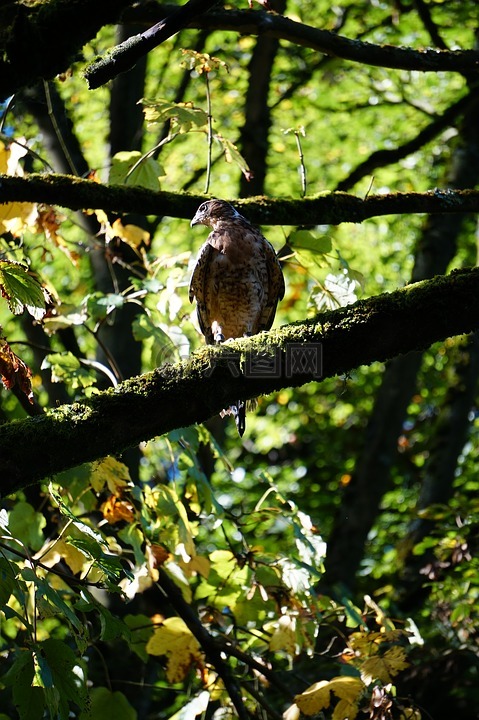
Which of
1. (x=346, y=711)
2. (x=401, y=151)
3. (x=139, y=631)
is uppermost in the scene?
(x=401, y=151)

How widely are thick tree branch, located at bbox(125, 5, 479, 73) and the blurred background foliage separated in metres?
0.20

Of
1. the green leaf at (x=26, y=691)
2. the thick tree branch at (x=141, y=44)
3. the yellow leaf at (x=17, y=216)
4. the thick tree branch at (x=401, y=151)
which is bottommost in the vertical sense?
the green leaf at (x=26, y=691)

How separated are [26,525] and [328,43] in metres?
2.76

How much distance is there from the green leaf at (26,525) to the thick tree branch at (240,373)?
1.36 metres

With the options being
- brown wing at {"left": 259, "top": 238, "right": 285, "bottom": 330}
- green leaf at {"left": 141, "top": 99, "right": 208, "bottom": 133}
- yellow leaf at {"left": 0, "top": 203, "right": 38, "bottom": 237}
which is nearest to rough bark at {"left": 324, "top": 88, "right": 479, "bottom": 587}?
brown wing at {"left": 259, "top": 238, "right": 285, "bottom": 330}

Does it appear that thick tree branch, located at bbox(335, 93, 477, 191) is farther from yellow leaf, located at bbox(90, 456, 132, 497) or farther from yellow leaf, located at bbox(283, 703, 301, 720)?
yellow leaf, located at bbox(283, 703, 301, 720)

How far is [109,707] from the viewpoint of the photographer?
390 cm

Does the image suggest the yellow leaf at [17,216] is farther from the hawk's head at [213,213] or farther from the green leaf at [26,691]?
the green leaf at [26,691]

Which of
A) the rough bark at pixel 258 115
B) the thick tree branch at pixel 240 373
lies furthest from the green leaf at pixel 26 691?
the rough bark at pixel 258 115

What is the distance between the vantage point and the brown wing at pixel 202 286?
5.20 m

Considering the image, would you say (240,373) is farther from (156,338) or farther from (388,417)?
(388,417)

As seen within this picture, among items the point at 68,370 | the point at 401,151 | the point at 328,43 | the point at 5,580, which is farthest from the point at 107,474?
the point at 401,151

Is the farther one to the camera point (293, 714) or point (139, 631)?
point (139, 631)

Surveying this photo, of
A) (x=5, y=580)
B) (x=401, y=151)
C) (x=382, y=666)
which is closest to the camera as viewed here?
(x=5, y=580)
